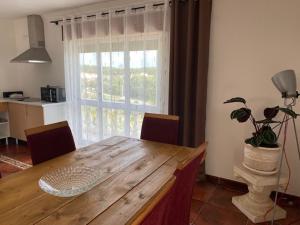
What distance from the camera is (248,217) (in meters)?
2.12

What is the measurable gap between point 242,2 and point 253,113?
119 centimetres

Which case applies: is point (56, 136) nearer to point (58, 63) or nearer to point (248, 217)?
point (248, 217)

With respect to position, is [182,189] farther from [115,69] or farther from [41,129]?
[115,69]

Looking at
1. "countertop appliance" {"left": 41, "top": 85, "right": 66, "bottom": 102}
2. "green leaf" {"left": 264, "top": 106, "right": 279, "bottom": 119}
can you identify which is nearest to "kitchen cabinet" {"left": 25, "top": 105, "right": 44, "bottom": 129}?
"countertop appliance" {"left": 41, "top": 85, "right": 66, "bottom": 102}

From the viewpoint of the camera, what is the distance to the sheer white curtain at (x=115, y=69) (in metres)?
2.87

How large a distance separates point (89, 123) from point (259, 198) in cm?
266

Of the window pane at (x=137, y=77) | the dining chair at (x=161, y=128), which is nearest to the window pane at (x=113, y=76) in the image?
the window pane at (x=137, y=77)

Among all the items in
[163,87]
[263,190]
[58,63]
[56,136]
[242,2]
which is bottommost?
[263,190]

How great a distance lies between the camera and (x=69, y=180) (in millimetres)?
1343

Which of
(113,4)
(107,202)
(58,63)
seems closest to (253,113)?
(107,202)

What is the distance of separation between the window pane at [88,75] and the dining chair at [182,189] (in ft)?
8.47

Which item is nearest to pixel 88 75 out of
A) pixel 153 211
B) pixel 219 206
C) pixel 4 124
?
pixel 4 124

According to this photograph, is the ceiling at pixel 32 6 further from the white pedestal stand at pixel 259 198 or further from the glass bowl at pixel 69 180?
the white pedestal stand at pixel 259 198

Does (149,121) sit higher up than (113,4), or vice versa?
(113,4)
